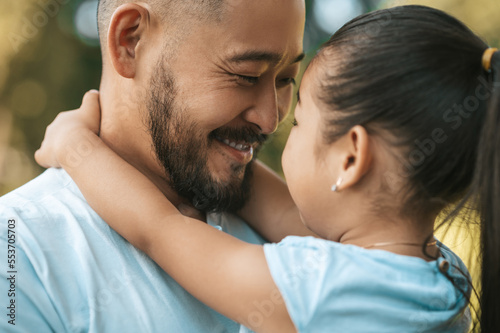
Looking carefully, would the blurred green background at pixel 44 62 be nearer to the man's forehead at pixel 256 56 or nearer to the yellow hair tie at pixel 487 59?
the man's forehead at pixel 256 56

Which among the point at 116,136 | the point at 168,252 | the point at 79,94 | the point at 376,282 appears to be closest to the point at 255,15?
the point at 116,136

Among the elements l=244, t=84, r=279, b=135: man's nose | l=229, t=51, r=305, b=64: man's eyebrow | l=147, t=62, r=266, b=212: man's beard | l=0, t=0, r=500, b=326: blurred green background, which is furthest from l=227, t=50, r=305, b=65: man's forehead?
l=0, t=0, r=500, b=326: blurred green background

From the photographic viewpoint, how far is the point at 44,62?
6188 millimetres

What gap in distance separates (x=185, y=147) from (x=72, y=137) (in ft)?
1.25

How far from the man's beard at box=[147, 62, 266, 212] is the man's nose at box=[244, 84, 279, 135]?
63 millimetres

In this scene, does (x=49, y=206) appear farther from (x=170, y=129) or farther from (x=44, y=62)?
(x=44, y=62)

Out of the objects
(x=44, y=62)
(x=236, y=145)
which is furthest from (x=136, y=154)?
(x=44, y=62)

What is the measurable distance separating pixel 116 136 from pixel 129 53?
30 centimetres

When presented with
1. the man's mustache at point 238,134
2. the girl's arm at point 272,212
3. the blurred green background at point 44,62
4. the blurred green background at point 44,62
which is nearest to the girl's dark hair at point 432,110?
the man's mustache at point 238,134

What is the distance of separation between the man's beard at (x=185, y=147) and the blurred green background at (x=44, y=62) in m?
3.88

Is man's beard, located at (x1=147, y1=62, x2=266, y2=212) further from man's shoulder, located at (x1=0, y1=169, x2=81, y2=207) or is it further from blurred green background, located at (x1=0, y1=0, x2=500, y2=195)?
blurred green background, located at (x1=0, y1=0, x2=500, y2=195)

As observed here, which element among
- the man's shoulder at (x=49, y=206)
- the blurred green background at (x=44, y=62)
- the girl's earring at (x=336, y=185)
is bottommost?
the blurred green background at (x=44, y=62)

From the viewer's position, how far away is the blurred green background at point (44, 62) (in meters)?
5.66

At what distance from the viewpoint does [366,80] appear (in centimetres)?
128
